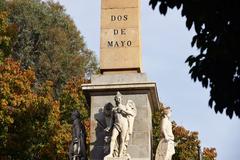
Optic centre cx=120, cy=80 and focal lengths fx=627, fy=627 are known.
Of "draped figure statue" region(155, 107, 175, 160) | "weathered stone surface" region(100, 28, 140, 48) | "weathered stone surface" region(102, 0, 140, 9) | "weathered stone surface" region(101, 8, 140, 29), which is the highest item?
"weathered stone surface" region(102, 0, 140, 9)

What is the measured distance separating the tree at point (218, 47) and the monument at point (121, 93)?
6633 mm

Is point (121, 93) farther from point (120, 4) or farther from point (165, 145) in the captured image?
point (120, 4)

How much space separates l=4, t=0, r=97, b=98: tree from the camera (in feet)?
109

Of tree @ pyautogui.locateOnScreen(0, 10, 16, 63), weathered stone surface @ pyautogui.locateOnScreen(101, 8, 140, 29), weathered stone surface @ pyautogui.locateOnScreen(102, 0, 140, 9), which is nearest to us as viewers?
weathered stone surface @ pyautogui.locateOnScreen(101, 8, 140, 29)

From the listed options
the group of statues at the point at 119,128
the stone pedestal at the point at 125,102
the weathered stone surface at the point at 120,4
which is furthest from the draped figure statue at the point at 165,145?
the weathered stone surface at the point at 120,4

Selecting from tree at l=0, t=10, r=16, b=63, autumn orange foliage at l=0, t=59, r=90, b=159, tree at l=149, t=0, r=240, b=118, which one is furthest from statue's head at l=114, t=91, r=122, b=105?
tree at l=0, t=10, r=16, b=63

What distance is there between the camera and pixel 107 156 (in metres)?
13.8

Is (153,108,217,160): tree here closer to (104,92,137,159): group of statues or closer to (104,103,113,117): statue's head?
(104,103,113,117): statue's head

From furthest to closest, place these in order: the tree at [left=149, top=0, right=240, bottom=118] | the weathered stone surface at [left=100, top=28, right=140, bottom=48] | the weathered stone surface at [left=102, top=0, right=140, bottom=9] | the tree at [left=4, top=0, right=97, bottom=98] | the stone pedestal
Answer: the tree at [left=4, top=0, right=97, bottom=98] < the weathered stone surface at [left=102, top=0, right=140, bottom=9] < the weathered stone surface at [left=100, top=28, right=140, bottom=48] < the stone pedestal < the tree at [left=149, top=0, right=240, bottom=118]

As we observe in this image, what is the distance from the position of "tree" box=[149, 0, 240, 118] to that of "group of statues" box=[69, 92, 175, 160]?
21.7 ft

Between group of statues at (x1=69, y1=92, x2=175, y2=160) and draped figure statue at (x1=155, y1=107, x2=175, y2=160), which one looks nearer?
group of statues at (x1=69, y1=92, x2=175, y2=160)

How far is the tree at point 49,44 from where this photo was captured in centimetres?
3334

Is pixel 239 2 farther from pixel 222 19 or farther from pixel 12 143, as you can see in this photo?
pixel 12 143

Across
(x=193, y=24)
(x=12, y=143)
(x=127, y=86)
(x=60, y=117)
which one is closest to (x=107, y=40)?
(x=127, y=86)
